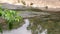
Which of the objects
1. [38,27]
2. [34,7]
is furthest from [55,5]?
[38,27]

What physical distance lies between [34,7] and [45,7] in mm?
444

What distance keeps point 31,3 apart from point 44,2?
22.4 inches

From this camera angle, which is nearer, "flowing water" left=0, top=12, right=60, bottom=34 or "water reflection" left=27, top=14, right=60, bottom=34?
"flowing water" left=0, top=12, right=60, bottom=34

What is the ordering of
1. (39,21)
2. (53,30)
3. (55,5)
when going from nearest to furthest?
(53,30) → (39,21) → (55,5)

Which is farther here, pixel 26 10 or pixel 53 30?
pixel 26 10

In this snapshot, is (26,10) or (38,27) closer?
(38,27)

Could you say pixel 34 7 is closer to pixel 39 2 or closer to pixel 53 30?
pixel 39 2

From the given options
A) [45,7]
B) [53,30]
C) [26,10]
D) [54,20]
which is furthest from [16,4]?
[53,30]

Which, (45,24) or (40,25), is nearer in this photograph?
(40,25)

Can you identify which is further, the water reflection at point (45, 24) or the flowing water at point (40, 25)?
the water reflection at point (45, 24)

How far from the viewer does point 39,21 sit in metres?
7.32

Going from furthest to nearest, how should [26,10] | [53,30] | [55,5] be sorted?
1. [55,5]
2. [26,10]
3. [53,30]

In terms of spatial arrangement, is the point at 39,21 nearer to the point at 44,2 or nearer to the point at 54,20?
the point at 54,20

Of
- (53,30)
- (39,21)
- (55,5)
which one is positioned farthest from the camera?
(55,5)
